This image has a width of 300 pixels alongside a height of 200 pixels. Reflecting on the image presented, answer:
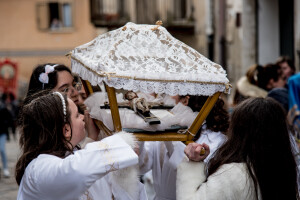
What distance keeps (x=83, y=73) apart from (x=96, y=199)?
0.69m

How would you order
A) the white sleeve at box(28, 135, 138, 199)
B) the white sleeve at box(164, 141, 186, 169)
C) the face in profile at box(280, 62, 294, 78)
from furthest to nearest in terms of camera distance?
the face in profile at box(280, 62, 294, 78), the white sleeve at box(164, 141, 186, 169), the white sleeve at box(28, 135, 138, 199)

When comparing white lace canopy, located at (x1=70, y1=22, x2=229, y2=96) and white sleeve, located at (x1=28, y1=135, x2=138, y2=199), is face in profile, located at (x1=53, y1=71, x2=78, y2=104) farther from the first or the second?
white sleeve, located at (x1=28, y1=135, x2=138, y2=199)

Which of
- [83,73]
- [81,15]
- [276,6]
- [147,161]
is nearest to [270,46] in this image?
[276,6]

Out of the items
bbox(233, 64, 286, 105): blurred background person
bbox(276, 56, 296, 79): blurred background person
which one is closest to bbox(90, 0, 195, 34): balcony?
bbox(276, 56, 296, 79): blurred background person

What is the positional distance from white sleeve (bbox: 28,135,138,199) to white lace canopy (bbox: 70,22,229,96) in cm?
40

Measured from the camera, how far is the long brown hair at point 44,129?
2.70 m

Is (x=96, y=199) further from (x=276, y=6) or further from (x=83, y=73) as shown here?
(x=276, y=6)

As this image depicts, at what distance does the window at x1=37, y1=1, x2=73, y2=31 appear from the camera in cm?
2838

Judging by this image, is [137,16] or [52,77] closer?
[52,77]

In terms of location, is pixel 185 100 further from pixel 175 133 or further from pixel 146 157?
pixel 175 133

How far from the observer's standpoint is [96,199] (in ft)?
9.53

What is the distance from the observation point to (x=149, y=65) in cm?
297

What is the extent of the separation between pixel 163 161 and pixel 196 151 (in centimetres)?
110

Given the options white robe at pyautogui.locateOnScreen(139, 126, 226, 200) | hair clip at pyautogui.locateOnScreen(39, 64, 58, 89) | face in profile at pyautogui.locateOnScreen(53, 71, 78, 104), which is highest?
hair clip at pyautogui.locateOnScreen(39, 64, 58, 89)
